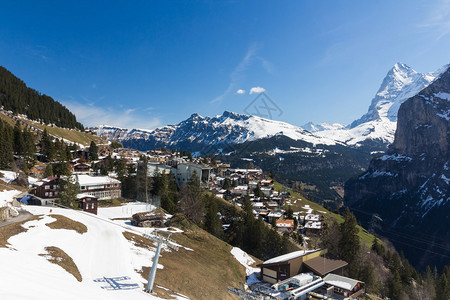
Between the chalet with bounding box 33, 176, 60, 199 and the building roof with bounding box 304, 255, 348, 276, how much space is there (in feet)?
177

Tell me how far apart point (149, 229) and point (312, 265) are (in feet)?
102

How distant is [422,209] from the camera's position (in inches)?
7682

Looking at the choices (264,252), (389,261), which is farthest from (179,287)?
(389,261)

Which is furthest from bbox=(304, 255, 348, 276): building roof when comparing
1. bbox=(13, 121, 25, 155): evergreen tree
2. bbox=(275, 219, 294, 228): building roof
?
bbox=(13, 121, 25, 155): evergreen tree

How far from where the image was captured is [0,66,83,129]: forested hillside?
14050cm

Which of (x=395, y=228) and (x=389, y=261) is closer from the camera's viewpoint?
(x=389, y=261)

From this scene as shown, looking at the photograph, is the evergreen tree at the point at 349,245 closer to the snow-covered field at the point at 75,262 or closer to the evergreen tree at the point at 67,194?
the snow-covered field at the point at 75,262

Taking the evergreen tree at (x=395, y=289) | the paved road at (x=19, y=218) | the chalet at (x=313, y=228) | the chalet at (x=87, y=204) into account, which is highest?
the paved road at (x=19, y=218)

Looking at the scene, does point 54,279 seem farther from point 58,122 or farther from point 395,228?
point 395,228

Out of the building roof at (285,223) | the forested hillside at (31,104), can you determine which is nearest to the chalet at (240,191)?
the building roof at (285,223)

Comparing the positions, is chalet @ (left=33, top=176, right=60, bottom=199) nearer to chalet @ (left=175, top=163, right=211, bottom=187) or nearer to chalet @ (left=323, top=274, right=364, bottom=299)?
chalet @ (left=175, top=163, right=211, bottom=187)

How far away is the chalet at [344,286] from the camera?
40406 millimetres

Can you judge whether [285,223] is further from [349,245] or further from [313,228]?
[349,245]

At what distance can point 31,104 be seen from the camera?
154 metres
